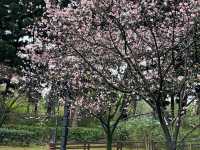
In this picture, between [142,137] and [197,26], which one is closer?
[197,26]

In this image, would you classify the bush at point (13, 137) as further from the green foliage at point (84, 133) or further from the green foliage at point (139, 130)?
the green foliage at point (139, 130)

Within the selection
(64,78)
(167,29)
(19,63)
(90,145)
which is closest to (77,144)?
(90,145)

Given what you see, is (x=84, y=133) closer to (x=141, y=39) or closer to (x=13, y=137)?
(x=13, y=137)

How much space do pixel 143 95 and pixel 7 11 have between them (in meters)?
26.7

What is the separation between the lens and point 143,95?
9906mm

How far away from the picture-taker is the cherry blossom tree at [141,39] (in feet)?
31.9

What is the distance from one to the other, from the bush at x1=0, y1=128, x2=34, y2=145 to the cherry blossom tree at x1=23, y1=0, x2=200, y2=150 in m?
21.4

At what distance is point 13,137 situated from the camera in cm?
3250

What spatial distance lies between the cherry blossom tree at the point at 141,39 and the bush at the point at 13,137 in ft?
70.1

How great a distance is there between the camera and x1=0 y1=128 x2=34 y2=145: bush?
31984 millimetres

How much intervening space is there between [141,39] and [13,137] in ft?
76.6

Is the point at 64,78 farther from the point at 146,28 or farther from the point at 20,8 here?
the point at 20,8

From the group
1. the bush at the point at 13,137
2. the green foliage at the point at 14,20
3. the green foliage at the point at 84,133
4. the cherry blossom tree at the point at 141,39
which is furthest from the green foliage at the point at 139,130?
the cherry blossom tree at the point at 141,39

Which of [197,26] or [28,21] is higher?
[28,21]
